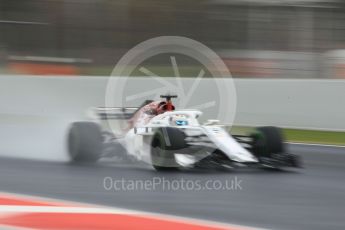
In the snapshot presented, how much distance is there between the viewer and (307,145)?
1208cm

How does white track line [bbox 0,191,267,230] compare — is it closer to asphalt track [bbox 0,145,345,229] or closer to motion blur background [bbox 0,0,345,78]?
asphalt track [bbox 0,145,345,229]

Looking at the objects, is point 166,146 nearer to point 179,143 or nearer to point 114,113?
point 179,143

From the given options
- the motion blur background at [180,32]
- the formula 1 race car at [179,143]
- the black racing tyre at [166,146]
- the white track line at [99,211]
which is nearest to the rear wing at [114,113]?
the formula 1 race car at [179,143]

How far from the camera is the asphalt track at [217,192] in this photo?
20.6ft

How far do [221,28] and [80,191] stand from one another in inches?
545

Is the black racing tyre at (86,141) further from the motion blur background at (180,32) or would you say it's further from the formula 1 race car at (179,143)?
the motion blur background at (180,32)

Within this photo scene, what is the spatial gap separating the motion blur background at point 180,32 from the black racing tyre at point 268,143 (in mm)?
5427

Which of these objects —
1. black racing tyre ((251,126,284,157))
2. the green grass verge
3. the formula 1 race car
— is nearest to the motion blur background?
the green grass verge

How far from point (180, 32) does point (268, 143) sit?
1353 centimetres

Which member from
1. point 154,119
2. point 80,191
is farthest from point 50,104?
point 80,191

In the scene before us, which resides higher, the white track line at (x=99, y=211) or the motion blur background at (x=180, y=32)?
the motion blur background at (x=180, y=32)

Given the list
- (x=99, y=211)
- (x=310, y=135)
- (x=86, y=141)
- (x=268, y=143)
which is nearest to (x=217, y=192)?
(x=268, y=143)

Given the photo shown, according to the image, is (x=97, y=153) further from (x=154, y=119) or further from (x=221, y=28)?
(x=221, y=28)

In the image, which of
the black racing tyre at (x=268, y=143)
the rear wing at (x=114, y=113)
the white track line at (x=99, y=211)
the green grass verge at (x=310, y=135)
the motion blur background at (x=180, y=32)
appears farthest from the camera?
the motion blur background at (x=180, y=32)
